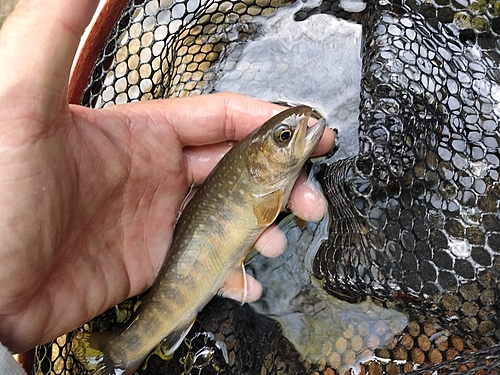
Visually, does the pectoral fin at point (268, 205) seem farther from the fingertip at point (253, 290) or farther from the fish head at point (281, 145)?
the fingertip at point (253, 290)

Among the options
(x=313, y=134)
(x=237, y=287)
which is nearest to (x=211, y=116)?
Answer: (x=313, y=134)

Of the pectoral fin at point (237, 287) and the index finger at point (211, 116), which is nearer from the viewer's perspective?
the index finger at point (211, 116)

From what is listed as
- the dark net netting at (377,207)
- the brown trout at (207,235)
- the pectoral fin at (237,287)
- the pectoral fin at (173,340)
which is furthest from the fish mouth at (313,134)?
the pectoral fin at (173,340)

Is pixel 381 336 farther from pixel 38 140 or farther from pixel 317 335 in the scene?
pixel 38 140

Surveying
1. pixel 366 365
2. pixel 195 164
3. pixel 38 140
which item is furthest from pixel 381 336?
pixel 38 140

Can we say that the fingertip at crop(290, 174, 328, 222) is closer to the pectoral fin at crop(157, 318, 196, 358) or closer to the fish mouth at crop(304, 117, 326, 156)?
the fish mouth at crop(304, 117, 326, 156)

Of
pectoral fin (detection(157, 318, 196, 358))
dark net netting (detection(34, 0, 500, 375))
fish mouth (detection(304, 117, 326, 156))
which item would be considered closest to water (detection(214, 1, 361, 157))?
→ dark net netting (detection(34, 0, 500, 375))
